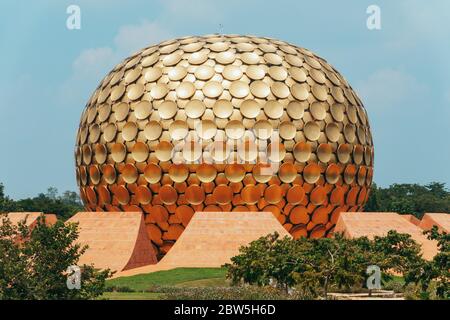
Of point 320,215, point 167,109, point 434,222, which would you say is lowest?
point 434,222

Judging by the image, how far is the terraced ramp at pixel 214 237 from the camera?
102 feet

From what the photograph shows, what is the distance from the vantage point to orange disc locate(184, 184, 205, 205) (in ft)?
111

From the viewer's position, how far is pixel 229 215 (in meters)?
32.8

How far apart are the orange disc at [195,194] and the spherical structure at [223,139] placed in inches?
1.7

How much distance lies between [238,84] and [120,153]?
20.7 feet

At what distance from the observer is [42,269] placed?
66.5ft

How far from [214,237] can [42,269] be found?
12.6 metres

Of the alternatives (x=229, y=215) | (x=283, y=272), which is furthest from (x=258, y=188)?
(x=283, y=272)

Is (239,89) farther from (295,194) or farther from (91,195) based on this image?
(91,195)

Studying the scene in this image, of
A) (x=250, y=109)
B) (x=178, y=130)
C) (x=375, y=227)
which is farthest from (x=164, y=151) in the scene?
(x=375, y=227)

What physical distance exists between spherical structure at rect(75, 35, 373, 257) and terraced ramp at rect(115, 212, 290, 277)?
1.59 metres

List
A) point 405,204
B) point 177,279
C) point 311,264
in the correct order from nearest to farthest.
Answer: point 311,264, point 177,279, point 405,204

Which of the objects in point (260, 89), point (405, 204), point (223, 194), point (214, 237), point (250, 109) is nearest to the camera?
point (214, 237)

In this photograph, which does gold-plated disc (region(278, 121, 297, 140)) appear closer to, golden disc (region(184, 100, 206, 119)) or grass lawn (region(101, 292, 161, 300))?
golden disc (region(184, 100, 206, 119))
